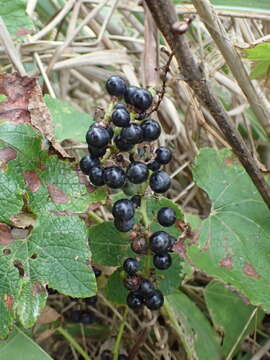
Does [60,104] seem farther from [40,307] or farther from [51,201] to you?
[40,307]

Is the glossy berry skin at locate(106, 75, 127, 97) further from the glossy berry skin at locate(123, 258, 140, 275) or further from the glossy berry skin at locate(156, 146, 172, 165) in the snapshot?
the glossy berry skin at locate(123, 258, 140, 275)

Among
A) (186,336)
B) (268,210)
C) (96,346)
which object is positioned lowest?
(96,346)

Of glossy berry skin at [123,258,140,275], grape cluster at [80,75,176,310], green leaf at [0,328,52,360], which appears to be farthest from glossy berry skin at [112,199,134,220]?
green leaf at [0,328,52,360]

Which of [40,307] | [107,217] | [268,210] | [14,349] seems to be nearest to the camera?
[40,307]

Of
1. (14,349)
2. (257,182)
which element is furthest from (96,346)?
(257,182)

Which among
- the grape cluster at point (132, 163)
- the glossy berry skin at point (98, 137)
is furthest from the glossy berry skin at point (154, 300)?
the glossy berry skin at point (98, 137)

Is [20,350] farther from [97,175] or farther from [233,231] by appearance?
[233,231]
